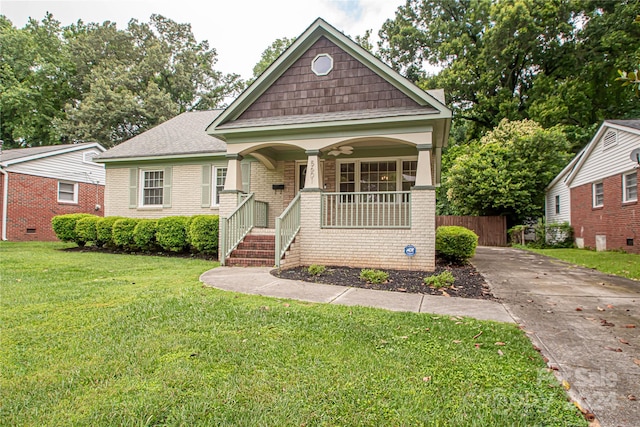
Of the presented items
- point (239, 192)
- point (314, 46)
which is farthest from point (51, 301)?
point (314, 46)

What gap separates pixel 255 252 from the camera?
924 cm

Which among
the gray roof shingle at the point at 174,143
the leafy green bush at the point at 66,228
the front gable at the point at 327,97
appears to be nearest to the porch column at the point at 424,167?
the front gable at the point at 327,97

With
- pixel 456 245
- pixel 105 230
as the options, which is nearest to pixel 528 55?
pixel 456 245

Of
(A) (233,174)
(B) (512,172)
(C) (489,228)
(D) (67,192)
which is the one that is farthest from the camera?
(C) (489,228)

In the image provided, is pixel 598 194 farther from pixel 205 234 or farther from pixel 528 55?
pixel 205 234

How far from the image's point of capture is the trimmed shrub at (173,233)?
1106 cm

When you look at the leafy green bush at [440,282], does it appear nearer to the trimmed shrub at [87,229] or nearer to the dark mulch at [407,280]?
the dark mulch at [407,280]

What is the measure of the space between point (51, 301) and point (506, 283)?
7.64m

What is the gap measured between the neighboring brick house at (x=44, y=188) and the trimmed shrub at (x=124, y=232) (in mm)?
8601

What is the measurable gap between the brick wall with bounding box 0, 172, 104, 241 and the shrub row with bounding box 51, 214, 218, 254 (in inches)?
234

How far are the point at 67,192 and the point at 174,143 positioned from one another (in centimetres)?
896

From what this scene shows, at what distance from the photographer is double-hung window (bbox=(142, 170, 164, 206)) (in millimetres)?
13727

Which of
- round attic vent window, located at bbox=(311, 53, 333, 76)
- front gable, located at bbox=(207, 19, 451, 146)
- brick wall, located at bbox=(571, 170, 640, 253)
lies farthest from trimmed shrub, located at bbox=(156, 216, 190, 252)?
brick wall, located at bbox=(571, 170, 640, 253)

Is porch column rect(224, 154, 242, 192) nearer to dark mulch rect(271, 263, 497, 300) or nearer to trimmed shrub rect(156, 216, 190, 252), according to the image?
trimmed shrub rect(156, 216, 190, 252)
